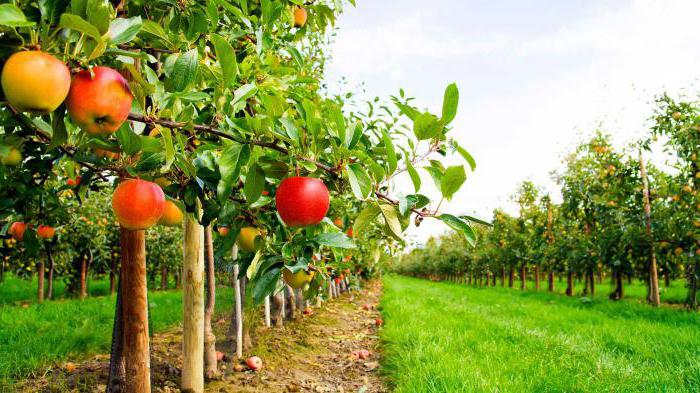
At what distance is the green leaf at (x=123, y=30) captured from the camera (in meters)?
0.91

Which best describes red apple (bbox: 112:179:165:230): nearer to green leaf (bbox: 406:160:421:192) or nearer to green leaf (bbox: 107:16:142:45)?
green leaf (bbox: 107:16:142:45)

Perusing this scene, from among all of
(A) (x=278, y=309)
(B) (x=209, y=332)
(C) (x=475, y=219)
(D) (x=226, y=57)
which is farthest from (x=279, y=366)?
(D) (x=226, y=57)

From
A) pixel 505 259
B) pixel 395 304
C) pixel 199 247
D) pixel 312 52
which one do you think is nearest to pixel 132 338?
pixel 199 247

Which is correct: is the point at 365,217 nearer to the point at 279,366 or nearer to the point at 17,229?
the point at 17,229

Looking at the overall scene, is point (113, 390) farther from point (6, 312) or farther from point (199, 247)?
point (6, 312)

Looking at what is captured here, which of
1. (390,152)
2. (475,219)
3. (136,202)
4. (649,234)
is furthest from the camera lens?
(649,234)

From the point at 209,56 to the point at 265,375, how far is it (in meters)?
2.69

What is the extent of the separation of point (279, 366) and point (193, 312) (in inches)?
57.6

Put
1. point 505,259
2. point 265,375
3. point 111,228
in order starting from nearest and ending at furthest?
point 265,375 < point 111,228 < point 505,259

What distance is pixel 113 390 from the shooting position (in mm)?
2527

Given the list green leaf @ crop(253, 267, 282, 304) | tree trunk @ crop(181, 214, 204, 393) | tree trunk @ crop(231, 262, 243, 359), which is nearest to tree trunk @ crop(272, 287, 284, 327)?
tree trunk @ crop(231, 262, 243, 359)

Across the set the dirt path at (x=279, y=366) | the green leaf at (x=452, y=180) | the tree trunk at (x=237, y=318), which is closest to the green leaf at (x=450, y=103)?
the green leaf at (x=452, y=180)

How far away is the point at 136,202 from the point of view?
137cm

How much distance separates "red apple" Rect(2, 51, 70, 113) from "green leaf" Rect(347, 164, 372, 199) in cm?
63
